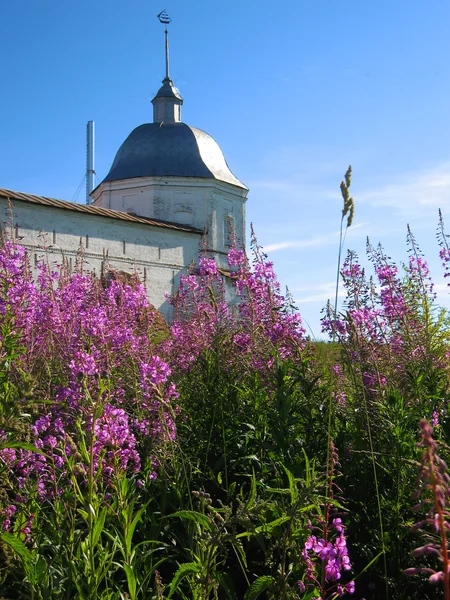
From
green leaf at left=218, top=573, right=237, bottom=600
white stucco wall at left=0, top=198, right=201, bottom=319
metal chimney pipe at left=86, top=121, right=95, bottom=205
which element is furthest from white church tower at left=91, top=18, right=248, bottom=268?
green leaf at left=218, top=573, right=237, bottom=600

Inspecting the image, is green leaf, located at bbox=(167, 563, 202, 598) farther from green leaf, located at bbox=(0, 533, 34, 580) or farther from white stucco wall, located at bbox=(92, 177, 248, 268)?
white stucco wall, located at bbox=(92, 177, 248, 268)

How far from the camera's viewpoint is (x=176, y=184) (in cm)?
3544

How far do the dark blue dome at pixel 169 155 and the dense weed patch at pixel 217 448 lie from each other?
105 feet

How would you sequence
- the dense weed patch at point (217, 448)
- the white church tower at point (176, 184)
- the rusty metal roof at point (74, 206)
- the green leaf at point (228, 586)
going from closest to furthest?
the dense weed patch at point (217, 448), the green leaf at point (228, 586), the rusty metal roof at point (74, 206), the white church tower at point (176, 184)

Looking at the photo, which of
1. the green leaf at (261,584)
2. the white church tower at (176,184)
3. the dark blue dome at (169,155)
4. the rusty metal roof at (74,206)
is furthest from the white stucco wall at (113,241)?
the green leaf at (261,584)

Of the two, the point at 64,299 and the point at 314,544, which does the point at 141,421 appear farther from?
the point at 64,299

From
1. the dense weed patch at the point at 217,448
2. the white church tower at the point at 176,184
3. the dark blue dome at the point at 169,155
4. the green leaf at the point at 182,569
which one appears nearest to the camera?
the green leaf at the point at 182,569

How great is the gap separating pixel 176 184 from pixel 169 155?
2.60 m

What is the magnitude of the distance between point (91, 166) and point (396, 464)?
53.6 m

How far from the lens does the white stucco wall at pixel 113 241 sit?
2423cm

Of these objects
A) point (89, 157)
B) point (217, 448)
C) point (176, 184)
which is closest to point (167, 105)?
point (176, 184)

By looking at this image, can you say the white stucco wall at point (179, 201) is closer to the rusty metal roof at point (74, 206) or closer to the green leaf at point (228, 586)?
the rusty metal roof at point (74, 206)

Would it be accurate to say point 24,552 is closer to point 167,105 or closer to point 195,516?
point 195,516

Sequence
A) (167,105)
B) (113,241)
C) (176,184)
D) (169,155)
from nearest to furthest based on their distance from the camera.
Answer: (113,241) < (176,184) < (169,155) < (167,105)
